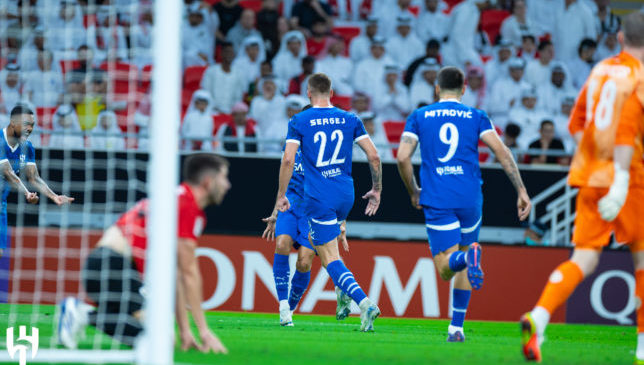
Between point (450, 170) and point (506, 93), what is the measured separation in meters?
8.24

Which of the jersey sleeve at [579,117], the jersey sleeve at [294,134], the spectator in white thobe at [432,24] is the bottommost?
the jersey sleeve at [294,134]

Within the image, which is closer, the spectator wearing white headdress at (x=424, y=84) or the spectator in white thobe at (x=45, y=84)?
the spectator in white thobe at (x=45, y=84)

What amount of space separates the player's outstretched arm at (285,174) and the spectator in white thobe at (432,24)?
28.2 feet

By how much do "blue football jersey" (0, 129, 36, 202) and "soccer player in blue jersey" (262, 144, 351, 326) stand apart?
262cm

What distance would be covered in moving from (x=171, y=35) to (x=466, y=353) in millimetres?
3155

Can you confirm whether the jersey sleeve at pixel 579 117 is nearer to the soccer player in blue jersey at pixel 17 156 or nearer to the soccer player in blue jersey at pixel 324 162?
the soccer player in blue jersey at pixel 324 162

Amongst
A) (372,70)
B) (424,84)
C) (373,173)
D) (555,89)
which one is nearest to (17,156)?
(373,173)

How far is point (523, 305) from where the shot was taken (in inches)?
517

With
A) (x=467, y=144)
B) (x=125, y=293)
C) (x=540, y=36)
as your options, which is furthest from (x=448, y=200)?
(x=540, y=36)

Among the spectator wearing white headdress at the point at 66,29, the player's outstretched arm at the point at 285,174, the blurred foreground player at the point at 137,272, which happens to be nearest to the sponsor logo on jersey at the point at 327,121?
the player's outstretched arm at the point at 285,174

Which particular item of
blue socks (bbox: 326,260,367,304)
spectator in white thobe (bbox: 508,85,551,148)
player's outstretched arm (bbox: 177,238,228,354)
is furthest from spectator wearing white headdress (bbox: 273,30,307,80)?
player's outstretched arm (bbox: 177,238,228,354)

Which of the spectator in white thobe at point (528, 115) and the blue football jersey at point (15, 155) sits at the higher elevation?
the spectator in white thobe at point (528, 115)

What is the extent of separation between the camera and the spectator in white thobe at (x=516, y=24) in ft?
56.4

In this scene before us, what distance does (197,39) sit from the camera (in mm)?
16641
